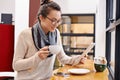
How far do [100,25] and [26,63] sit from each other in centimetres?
213

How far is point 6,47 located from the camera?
123 inches

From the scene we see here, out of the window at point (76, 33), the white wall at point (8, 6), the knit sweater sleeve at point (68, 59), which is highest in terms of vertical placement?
the white wall at point (8, 6)

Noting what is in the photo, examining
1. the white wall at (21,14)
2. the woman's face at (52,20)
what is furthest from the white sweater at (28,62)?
the white wall at (21,14)

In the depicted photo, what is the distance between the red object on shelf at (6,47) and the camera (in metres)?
3.04

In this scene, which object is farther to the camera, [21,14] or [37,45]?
[21,14]

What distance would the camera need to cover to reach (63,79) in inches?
48.8

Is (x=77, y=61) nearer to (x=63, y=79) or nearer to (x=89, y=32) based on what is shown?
(x=63, y=79)

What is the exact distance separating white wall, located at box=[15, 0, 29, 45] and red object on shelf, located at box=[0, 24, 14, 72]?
5.8 inches

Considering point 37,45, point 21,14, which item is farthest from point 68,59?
point 21,14

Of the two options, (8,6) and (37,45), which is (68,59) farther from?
(8,6)

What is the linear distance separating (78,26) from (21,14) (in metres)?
1.74

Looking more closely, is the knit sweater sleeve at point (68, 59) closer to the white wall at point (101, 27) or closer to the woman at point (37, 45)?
the woman at point (37, 45)

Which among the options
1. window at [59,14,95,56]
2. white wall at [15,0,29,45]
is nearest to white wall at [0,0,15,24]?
window at [59,14,95,56]

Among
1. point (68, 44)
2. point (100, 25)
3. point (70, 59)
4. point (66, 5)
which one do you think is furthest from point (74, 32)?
point (70, 59)
